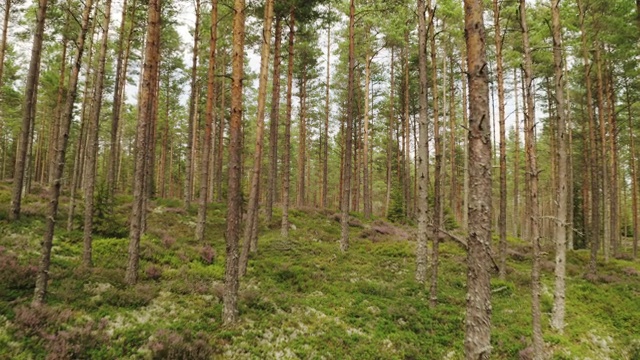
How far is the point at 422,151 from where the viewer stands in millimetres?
11141

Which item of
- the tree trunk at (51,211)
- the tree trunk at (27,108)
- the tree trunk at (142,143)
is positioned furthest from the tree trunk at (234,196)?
the tree trunk at (27,108)

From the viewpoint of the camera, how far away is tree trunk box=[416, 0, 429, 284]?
10.5 m

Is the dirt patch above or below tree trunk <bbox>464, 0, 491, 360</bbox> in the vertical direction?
below

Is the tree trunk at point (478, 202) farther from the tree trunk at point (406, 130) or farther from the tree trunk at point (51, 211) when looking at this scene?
the tree trunk at point (406, 130)

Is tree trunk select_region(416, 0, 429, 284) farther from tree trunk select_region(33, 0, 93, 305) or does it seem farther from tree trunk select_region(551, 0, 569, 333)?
tree trunk select_region(33, 0, 93, 305)

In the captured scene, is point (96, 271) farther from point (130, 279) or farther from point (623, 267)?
point (623, 267)

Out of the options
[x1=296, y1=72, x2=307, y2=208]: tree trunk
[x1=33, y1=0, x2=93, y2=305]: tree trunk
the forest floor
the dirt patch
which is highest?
[x1=296, y1=72, x2=307, y2=208]: tree trunk

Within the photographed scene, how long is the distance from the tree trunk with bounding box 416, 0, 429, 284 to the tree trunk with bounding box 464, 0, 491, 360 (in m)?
6.70

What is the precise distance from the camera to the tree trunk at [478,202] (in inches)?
148

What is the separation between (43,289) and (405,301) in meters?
9.43

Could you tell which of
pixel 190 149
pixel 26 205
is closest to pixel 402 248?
pixel 190 149

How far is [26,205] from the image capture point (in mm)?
13938

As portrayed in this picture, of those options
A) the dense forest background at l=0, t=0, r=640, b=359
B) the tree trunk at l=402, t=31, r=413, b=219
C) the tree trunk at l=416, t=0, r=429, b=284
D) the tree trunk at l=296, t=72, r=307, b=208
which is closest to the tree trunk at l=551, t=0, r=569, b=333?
the dense forest background at l=0, t=0, r=640, b=359

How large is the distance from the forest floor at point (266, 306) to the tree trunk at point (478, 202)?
414 cm
